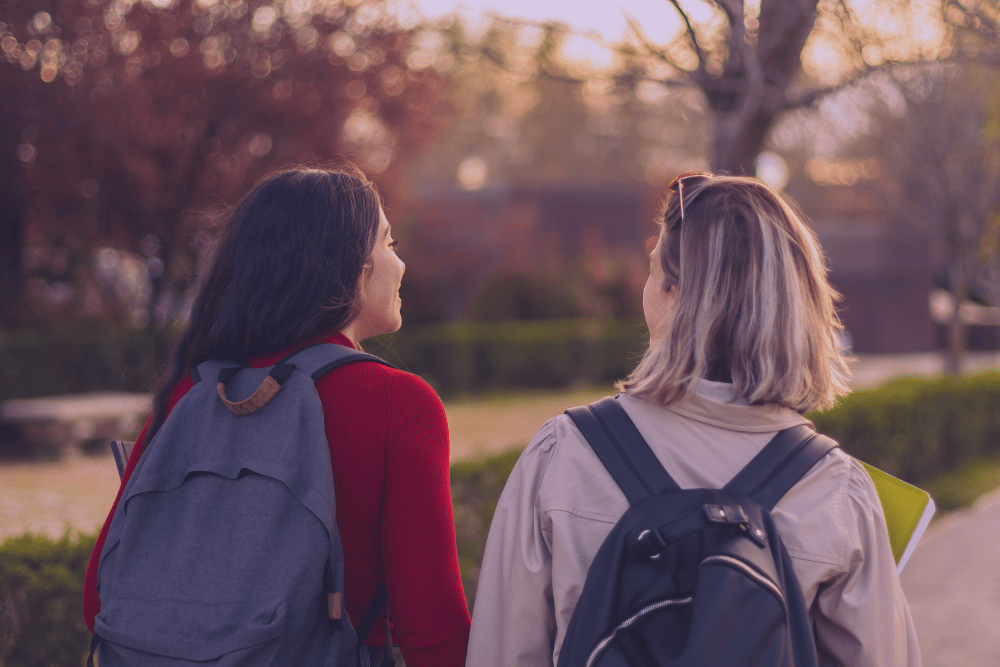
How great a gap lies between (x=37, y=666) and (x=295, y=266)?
2221mm

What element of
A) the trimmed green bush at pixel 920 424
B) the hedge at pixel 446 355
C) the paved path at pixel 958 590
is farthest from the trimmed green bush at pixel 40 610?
the hedge at pixel 446 355

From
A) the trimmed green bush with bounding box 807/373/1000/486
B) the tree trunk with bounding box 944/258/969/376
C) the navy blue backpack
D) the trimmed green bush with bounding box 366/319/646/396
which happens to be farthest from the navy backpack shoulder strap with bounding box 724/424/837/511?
the trimmed green bush with bounding box 366/319/646/396

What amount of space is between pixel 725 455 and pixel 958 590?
4960 mm

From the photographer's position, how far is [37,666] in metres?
3.03

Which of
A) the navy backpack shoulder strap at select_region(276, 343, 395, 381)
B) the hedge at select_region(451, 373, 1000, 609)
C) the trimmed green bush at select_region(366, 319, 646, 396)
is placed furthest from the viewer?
the trimmed green bush at select_region(366, 319, 646, 396)

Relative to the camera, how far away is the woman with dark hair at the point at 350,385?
1658 millimetres

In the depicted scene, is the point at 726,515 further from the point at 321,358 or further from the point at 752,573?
the point at 321,358

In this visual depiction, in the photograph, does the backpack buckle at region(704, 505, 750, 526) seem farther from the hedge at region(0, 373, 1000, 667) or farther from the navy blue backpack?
the hedge at region(0, 373, 1000, 667)

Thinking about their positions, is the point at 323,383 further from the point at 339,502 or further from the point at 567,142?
the point at 567,142

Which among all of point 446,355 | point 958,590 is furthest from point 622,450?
point 446,355

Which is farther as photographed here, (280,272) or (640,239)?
(640,239)

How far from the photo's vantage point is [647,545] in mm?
1440

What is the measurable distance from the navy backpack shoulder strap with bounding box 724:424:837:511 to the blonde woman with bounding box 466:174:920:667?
21 millimetres

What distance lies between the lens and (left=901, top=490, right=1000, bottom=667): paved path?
4.58m
